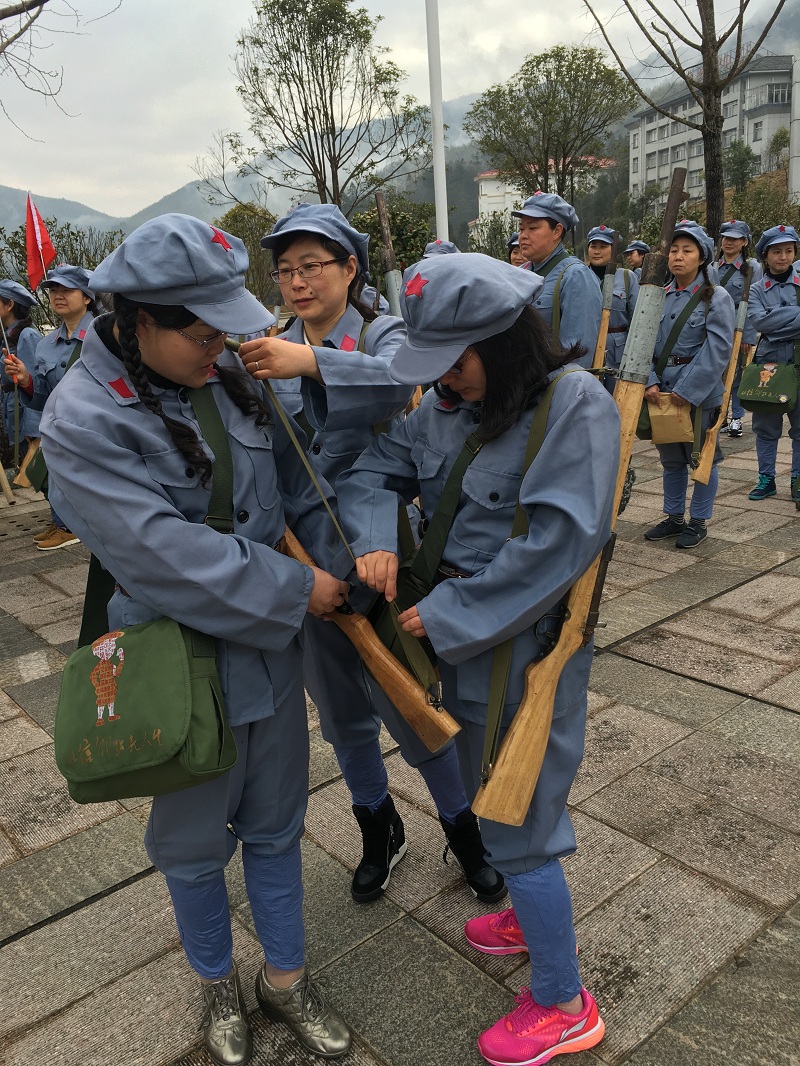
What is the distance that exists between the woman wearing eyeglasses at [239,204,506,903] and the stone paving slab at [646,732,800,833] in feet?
2.79

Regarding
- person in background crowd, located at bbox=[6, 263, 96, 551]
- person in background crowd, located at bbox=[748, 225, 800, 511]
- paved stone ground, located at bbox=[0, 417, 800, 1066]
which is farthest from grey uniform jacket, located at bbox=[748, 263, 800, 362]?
person in background crowd, located at bbox=[6, 263, 96, 551]

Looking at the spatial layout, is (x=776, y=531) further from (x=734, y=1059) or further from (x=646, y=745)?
(x=734, y=1059)

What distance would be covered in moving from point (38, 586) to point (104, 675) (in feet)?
14.6

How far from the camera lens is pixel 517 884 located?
1.74 m

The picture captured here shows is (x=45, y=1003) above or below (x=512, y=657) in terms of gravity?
below

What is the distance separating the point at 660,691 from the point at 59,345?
15.8ft

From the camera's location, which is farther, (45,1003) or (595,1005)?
(45,1003)

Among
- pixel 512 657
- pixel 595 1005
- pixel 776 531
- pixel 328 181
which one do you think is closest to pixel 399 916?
pixel 595 1005

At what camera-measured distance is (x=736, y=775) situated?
2775mm

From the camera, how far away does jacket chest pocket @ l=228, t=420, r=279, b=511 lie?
5.66ft

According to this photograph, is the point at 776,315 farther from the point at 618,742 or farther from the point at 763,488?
the point at 618,742

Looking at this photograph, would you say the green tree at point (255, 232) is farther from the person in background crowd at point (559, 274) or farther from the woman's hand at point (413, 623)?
the woman's hand at point (413, 623)

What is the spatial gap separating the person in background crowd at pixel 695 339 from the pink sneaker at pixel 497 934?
11.3ft

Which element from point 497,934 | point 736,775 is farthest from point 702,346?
point 497,934
